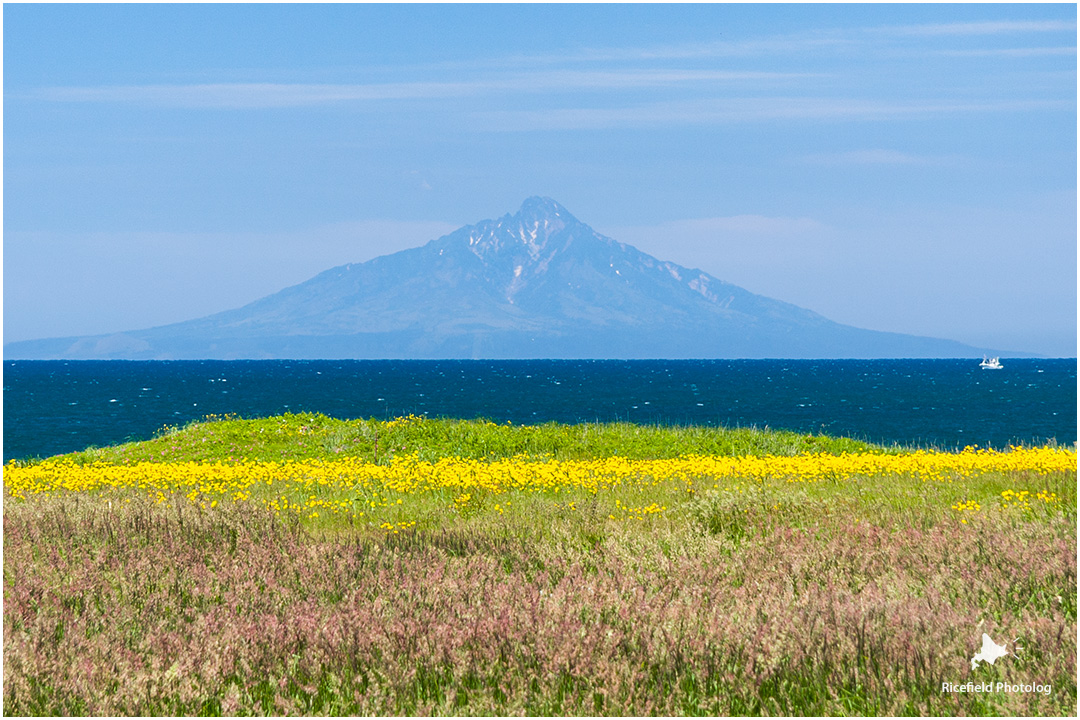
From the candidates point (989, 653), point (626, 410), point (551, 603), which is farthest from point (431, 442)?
point (626, 410)

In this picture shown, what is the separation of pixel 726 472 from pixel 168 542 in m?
9.97

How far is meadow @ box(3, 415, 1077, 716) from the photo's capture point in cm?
513

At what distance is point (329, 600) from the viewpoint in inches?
276

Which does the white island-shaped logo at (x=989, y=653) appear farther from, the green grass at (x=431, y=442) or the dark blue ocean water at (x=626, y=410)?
the dark blue ocean water at (x=626, y=410)

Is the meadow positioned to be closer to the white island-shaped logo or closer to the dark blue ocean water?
the white island-shaped logo

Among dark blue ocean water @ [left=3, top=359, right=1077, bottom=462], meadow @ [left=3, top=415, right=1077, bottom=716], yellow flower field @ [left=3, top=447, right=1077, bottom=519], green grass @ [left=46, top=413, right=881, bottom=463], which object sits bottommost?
dark blue ocean water @ [left=3, top=359, right=1077, bottom=462]

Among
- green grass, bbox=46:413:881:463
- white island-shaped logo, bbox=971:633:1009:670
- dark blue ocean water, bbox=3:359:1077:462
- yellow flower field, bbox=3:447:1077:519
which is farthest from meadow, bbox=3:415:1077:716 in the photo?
dark blue ocean water, bbox=3:359:1077:462

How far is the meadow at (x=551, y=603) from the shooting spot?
5.13 m

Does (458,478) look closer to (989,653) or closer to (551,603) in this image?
(551,603)

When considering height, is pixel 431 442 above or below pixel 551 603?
below

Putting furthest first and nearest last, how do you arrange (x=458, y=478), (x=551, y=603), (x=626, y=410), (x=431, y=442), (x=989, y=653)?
(x=626, y=410)
(x=431, y=442)
(x=458, y=478)
(x=551, y=603)
(x=989, y=653)

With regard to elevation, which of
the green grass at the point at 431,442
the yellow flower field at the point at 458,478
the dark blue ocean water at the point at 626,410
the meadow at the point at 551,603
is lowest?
the dark blue ocean water at the point at 626,410

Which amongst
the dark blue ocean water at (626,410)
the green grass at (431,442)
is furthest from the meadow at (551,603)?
the dark blue ocean water at (626,410)

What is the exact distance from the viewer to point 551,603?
6082 millimetres
